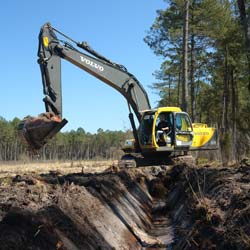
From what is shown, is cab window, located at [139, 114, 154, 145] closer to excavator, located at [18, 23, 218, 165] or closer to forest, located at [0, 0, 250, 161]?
excavator, located at [18, 23, 218, 165]

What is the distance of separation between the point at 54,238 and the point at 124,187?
20.7ft

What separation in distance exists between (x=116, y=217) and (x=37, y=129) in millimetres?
4011

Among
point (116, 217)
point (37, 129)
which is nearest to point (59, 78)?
point (37, 129)

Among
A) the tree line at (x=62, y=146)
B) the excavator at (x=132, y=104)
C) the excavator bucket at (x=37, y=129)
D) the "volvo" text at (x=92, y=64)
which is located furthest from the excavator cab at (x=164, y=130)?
the tree line at (x=62, y=146)

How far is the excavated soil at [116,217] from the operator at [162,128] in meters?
3.37

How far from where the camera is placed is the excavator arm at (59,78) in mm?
12164

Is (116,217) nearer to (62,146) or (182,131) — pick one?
(182,131)

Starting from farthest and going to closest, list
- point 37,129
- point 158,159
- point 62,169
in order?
point 62,169 < point 158,159 < point 37,129

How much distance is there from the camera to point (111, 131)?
4439 inches

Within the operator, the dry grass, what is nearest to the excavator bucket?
the dry grass

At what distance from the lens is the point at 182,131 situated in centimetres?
1611

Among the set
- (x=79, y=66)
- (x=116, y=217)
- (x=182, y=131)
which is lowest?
(x=116, y=217)

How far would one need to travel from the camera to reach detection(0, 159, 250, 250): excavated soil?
5734 millimetres

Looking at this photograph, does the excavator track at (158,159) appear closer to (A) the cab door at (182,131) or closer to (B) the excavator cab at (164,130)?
(B) the excavator cab at (164,130)
